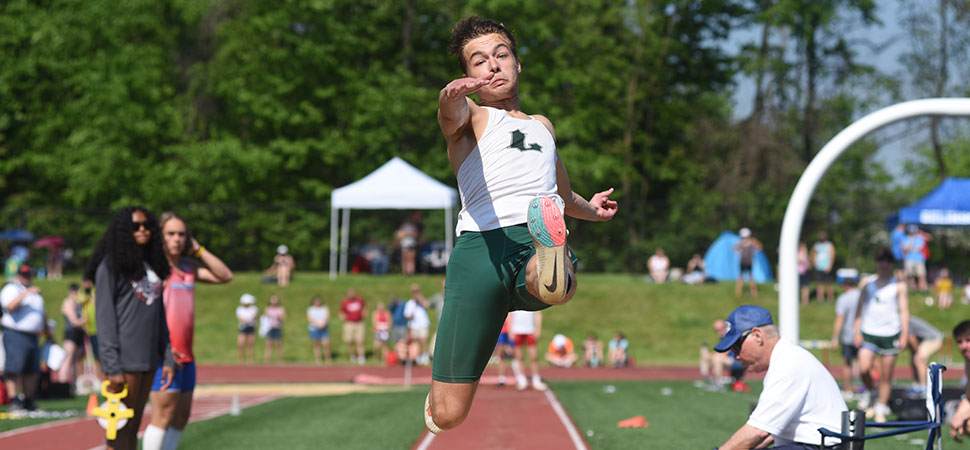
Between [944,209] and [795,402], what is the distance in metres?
26.2

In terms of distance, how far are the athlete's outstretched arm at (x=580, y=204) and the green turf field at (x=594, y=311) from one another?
2084 centimetres

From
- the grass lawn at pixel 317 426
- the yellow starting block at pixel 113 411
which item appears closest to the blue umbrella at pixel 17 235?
the grass lawn at pixel 317 426

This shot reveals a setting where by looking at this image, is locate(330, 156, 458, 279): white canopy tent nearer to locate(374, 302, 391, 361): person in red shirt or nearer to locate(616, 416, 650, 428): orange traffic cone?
locate(374, 302, 391, 361): person in red shirt

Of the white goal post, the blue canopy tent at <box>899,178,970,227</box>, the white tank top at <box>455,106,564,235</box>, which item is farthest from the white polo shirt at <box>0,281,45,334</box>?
the blue canopy tent at <box>899,178,970,227</box>

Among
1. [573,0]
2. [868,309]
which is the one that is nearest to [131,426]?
[868,309]

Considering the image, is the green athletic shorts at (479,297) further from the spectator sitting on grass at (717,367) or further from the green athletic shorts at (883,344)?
the spectator sitting on grass at (717,367)

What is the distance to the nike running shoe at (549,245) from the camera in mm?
4207

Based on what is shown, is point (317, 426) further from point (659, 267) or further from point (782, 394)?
point (659, 267)

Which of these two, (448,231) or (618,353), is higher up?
(448,231)

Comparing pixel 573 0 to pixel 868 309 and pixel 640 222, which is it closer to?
pixel 640 222

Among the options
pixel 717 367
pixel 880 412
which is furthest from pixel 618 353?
Answer: pixel 880 412

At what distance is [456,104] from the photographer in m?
4.45

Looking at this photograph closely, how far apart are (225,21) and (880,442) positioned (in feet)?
115

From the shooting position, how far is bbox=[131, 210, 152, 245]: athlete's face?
6.82 metres
